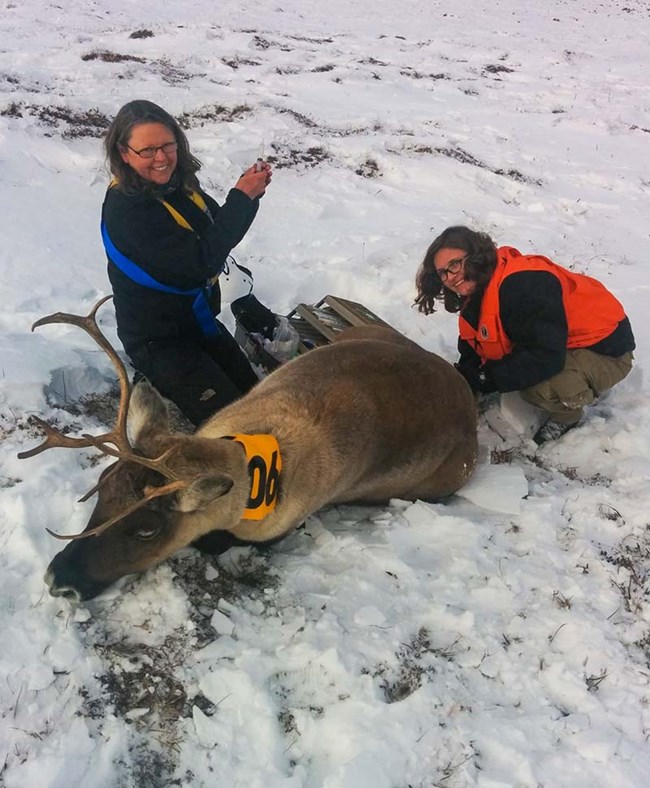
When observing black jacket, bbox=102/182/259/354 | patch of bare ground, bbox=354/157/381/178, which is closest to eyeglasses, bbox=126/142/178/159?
black jacket, bbox=102/182/259/354

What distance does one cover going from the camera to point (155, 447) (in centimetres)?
337

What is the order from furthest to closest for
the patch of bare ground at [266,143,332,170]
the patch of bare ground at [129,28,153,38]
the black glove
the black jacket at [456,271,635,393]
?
the patch of bare ground at [129,28,153,38]
the patch of bare ground at [266,143,332,170]
the black glove
the black jacket at [456,271,635,393]

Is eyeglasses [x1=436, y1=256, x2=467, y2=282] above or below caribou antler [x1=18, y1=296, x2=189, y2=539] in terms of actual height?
above

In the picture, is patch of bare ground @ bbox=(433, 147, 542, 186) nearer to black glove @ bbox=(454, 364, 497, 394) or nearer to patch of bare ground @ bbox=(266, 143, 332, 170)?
patch of bare ground @ bbox=(266, 143, 332, 170)

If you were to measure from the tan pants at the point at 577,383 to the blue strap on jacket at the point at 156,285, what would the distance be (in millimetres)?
2870

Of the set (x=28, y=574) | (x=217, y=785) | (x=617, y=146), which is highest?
(x=617, y=146)

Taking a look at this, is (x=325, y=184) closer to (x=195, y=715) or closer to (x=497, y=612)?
(x=497, y=612)

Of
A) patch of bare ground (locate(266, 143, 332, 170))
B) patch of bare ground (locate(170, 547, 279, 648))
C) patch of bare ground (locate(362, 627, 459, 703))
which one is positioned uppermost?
patch of bare ground (locate(266, 143, 332, 170))

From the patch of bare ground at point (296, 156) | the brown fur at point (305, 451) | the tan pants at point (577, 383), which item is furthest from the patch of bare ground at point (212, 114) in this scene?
the tan pants at point (577, 383)

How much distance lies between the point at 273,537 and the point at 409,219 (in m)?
6.37

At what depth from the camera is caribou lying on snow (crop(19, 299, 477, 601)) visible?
10.7ft

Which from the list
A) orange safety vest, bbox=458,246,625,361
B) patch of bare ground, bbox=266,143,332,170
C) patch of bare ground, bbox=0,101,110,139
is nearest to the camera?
orange safety vest, bbox=458,246,625,361

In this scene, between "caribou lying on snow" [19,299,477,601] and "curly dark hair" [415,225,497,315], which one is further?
"curly dark hair" [415,225,497,315]

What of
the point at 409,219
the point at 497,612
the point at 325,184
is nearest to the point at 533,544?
the point at 497,612
